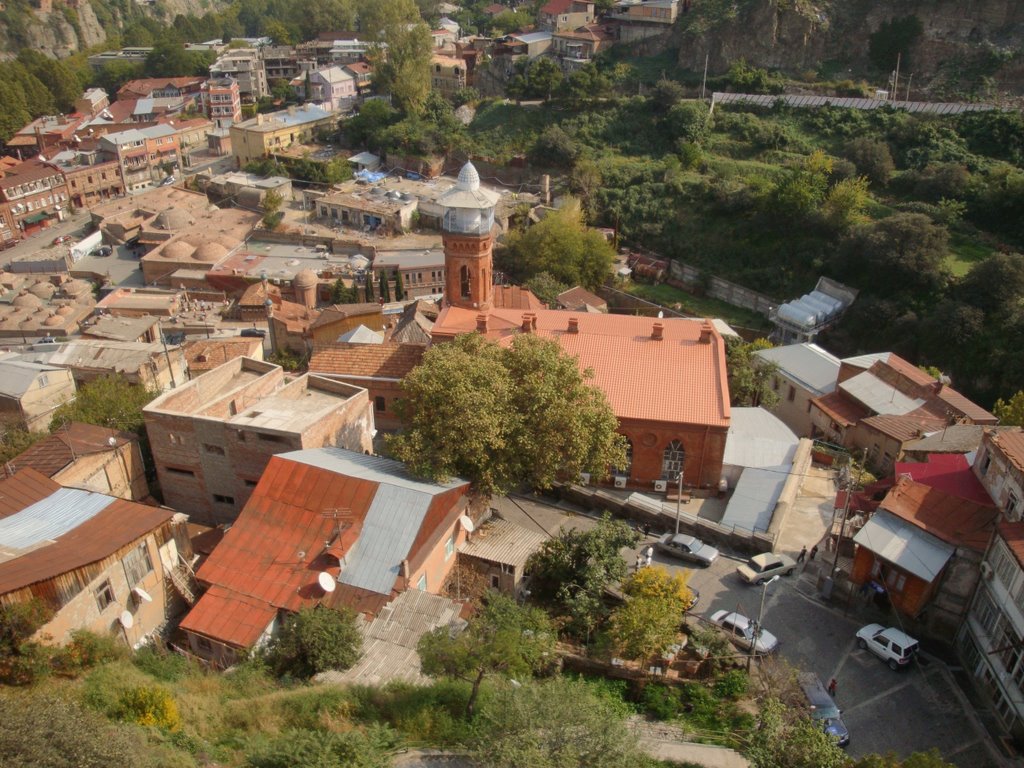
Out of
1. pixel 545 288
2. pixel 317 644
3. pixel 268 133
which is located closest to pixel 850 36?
pixel 545 288

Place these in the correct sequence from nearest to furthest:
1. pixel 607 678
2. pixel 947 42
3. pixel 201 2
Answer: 1. pixel 607 678
2. pixel 947 42
3. pixel 201 2

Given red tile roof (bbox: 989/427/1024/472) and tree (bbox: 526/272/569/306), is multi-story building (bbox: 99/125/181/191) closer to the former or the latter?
tree (bbox: 526/272/569/306)

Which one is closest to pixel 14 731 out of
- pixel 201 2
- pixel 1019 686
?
pixel 1019 686

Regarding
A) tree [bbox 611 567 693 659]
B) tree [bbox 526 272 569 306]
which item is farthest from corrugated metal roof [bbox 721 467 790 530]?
tree [bbox 526 272 569 306]

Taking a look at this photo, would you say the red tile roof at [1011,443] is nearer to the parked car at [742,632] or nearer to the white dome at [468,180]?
the parked car at [742,632]

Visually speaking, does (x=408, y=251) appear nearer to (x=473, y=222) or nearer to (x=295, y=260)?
(x=295, y=260)

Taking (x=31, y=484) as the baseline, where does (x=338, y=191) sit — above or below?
below

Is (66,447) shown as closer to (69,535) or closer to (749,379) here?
(69,535)
